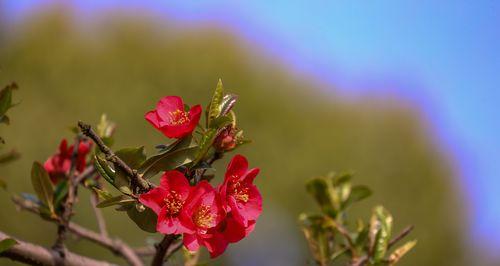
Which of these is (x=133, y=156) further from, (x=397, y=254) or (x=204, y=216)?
(x=397, y=254)

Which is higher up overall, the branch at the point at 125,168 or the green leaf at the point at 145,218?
the branch at the point at 125,168

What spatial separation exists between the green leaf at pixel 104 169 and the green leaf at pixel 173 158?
0.19 feet

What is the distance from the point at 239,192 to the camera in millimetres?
1215

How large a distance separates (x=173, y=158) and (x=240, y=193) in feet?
0.51

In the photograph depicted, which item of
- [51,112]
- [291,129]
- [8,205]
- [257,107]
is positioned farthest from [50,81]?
[291,129]

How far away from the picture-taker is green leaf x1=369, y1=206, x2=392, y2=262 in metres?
1.66

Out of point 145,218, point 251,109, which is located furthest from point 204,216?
point 251,109

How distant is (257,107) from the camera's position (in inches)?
543

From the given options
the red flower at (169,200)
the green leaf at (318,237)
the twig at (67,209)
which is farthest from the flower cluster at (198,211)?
the green leaf at (318,237)

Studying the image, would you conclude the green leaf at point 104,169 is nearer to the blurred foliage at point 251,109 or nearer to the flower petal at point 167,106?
the flower petal at point 167,106

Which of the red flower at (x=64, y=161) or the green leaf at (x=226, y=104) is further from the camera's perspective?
the red flower at (x=64, y=161)

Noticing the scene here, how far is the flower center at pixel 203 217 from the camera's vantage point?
3.74ft

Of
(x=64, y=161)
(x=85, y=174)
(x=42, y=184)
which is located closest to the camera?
(x=42, y=184)

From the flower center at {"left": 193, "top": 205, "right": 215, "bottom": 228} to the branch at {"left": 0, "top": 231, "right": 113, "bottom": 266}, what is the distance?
442mm
